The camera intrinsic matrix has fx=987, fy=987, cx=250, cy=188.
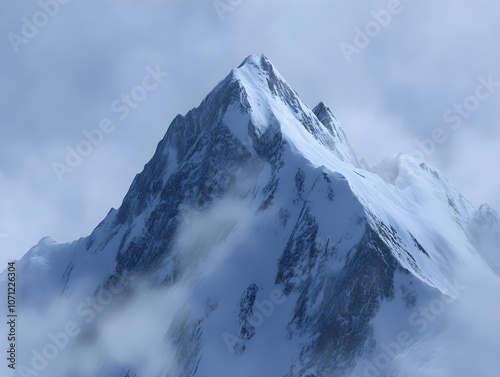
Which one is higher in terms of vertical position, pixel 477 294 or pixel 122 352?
pixel 122 352

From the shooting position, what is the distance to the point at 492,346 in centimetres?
12850

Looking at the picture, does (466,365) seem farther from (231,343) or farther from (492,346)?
(231,343)

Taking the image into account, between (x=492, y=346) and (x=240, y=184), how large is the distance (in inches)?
2536

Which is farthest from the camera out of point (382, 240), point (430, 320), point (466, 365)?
point (382, 240)

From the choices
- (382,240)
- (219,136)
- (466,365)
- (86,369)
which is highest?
(219,136)

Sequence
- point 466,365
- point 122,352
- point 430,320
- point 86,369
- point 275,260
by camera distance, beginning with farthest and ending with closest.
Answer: point 86,369
point 122,352
point 275,260
point 430,320
point 466,365

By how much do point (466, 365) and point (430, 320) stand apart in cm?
1024

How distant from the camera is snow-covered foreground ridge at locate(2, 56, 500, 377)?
13300cm

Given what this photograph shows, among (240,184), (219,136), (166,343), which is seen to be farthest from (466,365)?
(219,136)

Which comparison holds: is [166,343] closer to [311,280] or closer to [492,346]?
[311,280]

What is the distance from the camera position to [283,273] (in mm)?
152875

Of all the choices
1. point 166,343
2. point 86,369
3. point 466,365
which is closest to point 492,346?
point 466,365

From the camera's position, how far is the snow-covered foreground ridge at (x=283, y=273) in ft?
436

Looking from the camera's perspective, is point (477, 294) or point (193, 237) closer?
point (477, 294)
